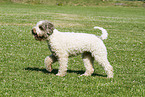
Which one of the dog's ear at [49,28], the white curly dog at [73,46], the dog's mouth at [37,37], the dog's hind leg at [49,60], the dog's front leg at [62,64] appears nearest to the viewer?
the dog's mouth at [37,37]

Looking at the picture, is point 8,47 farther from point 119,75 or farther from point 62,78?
point 119,75

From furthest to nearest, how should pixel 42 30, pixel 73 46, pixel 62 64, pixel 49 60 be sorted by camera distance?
pixel 49 60
pixel 62 64
pixel 73 46
pixel 42 30

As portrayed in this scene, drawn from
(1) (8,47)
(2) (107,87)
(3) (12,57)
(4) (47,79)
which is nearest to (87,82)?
(2) (107,87)

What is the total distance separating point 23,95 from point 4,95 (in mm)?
522

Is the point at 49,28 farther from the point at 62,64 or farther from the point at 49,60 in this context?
the point at 62,64

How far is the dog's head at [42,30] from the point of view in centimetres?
763

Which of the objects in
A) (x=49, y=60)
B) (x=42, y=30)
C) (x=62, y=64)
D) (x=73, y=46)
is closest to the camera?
(x=42, y=30)

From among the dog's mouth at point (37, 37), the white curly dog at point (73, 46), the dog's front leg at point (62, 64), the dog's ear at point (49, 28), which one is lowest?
the dog's front leg at point (62, 64)

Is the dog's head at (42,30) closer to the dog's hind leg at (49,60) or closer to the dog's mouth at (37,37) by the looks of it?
the dog's mouth at (37,37)

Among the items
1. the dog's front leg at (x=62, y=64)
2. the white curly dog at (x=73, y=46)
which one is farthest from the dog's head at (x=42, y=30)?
the dog's front leg at (x=62, y=64)

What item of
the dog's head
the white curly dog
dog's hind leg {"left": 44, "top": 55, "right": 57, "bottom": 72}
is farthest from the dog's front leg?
the dog's head

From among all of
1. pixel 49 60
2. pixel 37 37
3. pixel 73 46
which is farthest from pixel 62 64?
pixel 37 37

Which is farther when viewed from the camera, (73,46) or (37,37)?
(73,46)

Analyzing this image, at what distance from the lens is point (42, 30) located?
7.74 m
